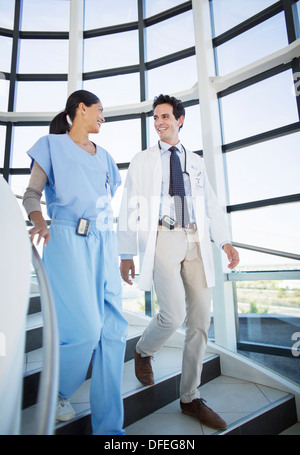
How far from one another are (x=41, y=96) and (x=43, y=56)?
25.1 inches

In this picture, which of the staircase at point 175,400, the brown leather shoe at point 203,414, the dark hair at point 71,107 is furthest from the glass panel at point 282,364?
the dark hair at point 71,107

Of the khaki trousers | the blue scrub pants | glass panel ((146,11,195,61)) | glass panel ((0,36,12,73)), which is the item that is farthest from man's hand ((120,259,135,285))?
glass panel ((0,36,12,73))

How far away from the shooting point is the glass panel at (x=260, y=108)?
9.32 feet

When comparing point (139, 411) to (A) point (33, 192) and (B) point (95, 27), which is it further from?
(B) point (95, 27)

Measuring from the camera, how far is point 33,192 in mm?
1316

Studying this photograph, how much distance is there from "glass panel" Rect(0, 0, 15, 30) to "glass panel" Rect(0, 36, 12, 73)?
182 mm

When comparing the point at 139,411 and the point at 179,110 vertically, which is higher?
the point at 179,110

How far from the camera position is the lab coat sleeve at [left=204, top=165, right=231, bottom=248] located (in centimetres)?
186

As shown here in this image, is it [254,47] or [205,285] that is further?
[254,47]

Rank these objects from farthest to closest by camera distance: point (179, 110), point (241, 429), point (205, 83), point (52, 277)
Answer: point (205, 83)
point (179, 110)
point (241, 429)
point (52, 277)
